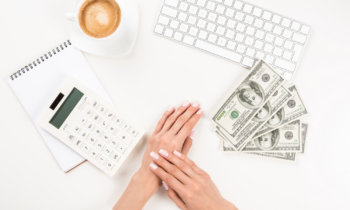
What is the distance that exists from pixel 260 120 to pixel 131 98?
41 centimetres

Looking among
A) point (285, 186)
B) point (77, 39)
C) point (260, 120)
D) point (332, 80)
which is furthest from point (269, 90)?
point (77, 39)

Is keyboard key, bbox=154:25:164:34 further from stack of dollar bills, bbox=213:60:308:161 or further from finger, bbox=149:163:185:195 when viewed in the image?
finger, bbox=149:163:185:195

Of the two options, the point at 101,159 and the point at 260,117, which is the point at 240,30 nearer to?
the point at 260,117

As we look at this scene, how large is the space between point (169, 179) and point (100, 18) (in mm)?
505

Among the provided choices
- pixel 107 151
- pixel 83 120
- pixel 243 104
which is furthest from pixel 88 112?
pixel 243 104

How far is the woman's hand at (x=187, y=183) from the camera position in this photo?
682 mm

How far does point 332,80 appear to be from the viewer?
71 centimetres

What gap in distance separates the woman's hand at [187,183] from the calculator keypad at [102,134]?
0.10m

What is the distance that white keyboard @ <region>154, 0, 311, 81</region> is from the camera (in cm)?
68

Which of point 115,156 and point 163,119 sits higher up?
point 163,119

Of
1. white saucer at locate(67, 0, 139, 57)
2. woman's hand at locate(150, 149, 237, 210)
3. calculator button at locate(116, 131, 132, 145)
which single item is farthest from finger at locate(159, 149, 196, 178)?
white saucer at locate(67, 0, 139, 57)

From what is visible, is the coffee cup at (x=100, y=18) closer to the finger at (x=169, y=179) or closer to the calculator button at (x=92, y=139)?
the calculator button at (x=92, y=139)

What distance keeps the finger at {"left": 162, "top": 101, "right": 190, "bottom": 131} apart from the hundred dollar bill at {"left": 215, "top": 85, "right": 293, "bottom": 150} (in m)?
0.12

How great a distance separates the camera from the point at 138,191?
69cm
